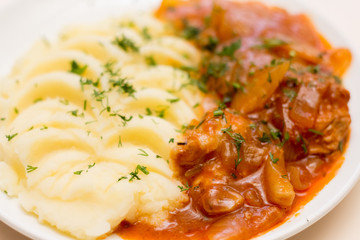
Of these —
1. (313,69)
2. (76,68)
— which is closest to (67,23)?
(76,68)

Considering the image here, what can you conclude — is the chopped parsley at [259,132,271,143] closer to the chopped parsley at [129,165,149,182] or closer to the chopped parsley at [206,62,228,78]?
the chopped parsley at [206,62,228,78]

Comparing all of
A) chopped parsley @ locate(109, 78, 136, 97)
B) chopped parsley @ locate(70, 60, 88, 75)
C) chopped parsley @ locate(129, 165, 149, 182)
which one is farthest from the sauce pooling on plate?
chopped parsley @ locate(70, 60, 88, 75)

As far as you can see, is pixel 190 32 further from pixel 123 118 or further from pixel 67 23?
pixel 123 118

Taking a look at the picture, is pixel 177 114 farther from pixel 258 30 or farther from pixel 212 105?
pixel 258 30

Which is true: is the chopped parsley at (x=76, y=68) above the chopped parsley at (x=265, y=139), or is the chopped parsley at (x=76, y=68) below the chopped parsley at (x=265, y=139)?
above

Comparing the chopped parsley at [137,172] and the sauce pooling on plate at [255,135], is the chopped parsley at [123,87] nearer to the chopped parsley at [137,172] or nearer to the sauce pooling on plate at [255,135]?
the sauce pooling on plate at [255,135]

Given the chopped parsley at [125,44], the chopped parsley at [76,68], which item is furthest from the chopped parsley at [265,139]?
the chopped parsley at [76,68]
